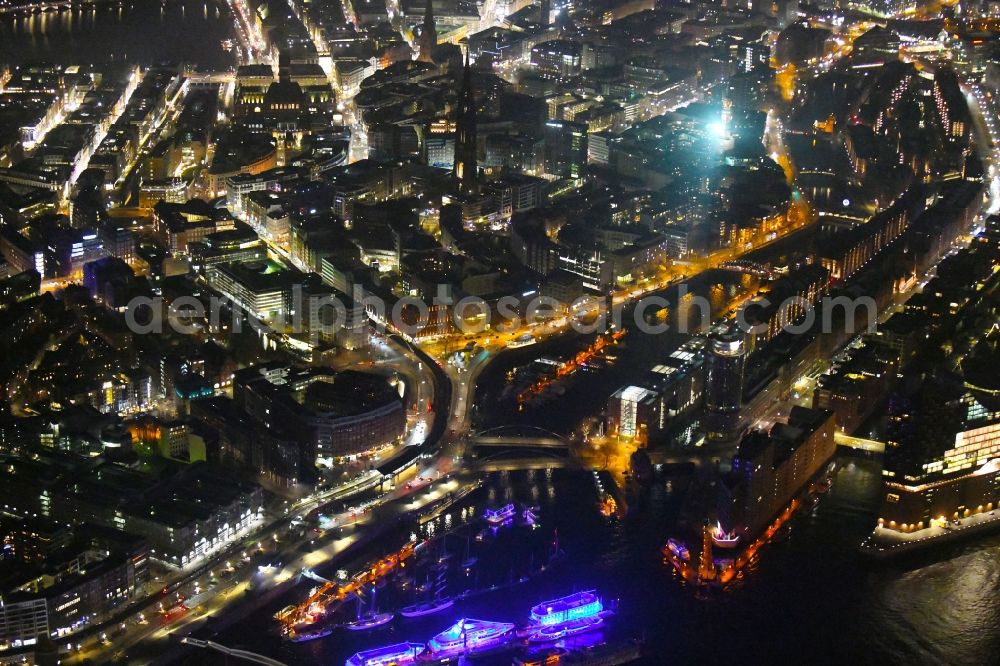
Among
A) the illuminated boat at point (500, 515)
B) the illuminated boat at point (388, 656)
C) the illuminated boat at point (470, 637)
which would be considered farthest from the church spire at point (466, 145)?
the illuminated boat at point (388, 656)

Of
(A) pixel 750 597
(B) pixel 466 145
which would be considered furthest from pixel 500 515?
(B) pixel 466 145

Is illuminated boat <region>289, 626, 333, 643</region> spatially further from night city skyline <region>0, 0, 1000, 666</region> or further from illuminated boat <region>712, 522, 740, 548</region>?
illuminated boat <region>712, 522, 740, 548</region>

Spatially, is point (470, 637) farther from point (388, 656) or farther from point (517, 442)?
point (517, 442)

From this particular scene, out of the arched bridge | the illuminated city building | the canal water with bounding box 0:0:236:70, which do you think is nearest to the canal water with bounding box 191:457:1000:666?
the arched bridge

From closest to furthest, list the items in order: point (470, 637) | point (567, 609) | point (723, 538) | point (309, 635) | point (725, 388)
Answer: point (470, 637) < point (309, 635) < point (567, 609) < point (723, 538) < point (725, 388)

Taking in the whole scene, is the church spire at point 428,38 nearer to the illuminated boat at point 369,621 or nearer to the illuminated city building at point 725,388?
the illuminated city building at point 725,388

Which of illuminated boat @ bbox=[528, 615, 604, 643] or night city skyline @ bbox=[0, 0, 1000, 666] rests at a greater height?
night city skyline @ bbox=[0, 0, 1000, 666]

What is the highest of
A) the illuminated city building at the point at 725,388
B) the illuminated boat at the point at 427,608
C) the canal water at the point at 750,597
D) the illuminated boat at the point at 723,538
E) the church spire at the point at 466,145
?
the church spire at the point at 466,145
